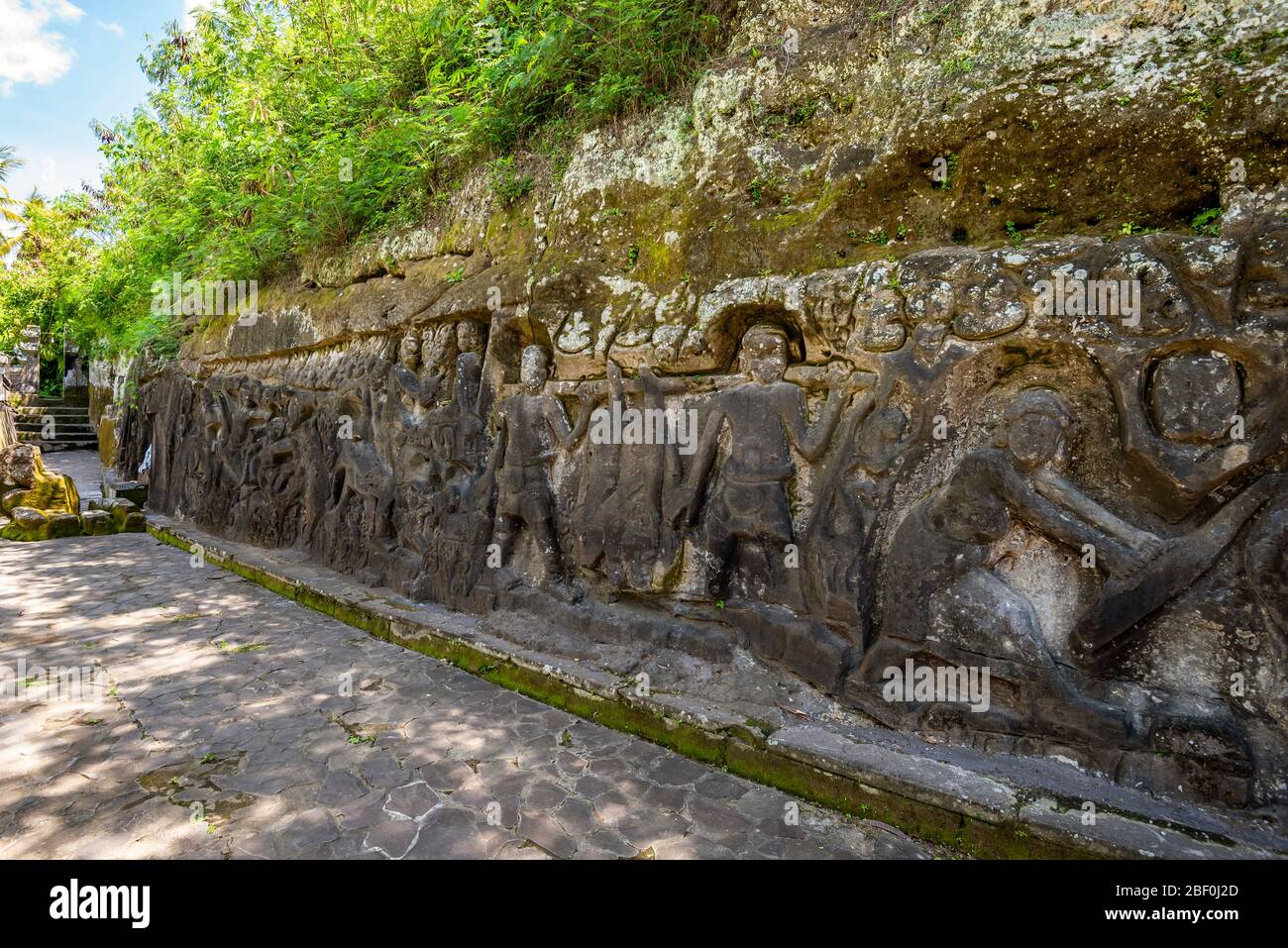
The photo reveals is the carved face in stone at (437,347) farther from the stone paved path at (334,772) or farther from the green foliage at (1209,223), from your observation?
the green foliage at (1209,223)

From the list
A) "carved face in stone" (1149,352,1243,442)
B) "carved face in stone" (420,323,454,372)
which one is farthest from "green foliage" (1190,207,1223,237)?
"carved face in stone" (420,323,454,372)

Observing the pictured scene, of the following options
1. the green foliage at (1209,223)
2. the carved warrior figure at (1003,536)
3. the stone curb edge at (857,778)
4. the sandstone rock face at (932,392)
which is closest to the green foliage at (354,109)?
the sandstone rock face at (932,392)

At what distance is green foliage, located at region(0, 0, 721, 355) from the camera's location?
5.14m

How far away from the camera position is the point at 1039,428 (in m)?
3.11

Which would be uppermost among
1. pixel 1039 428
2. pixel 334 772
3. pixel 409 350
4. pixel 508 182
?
pixel 508 182

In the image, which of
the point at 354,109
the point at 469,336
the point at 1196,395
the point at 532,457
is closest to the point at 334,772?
the point at 532,457

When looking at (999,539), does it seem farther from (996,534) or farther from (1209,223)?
(1209,223)

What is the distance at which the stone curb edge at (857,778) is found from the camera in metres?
2.51

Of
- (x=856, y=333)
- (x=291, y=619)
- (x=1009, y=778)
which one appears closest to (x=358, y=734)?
(x=291, y=619)

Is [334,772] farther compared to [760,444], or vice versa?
[760,444]

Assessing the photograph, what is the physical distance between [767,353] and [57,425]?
28216mm

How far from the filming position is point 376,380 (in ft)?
22.7

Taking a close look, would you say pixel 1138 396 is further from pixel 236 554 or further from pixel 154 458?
pixel 154 458

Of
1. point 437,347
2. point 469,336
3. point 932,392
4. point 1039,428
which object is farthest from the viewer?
point 437,347
